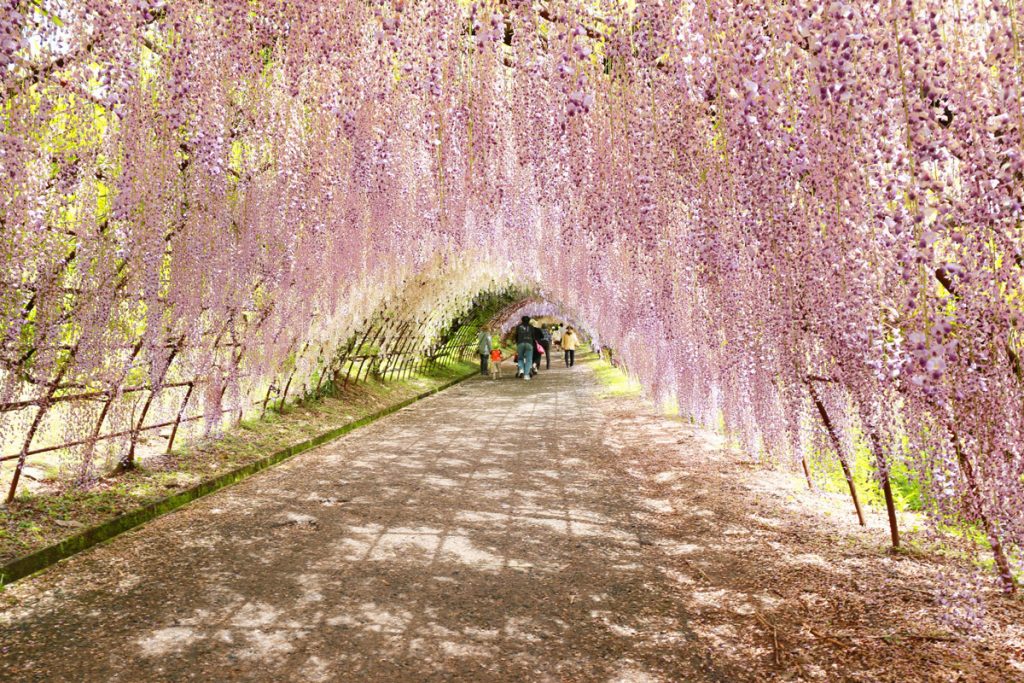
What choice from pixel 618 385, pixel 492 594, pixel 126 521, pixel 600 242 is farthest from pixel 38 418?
pixel 618 385

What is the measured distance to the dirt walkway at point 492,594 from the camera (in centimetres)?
305

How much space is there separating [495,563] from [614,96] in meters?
3.32

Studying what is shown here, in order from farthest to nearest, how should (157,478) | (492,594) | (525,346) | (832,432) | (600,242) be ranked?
(525,346) < (600,242) < (157,478) < (832,432) < (492,594)

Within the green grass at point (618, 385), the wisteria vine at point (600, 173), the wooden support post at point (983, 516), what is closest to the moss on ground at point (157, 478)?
the wisteria vine at point (600, 173)

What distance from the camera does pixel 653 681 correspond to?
290 centimetres

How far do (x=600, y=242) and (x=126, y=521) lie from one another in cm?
521

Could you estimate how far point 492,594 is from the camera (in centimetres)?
394

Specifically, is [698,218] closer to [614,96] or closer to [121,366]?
[614,96]

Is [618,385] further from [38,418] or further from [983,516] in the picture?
[983,516]

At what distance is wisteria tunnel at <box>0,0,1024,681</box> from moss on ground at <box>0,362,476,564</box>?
2.0 inches

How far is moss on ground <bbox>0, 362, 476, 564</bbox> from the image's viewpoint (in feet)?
15.8

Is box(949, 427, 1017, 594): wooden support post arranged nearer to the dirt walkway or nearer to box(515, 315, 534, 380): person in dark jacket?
the dirt walkway

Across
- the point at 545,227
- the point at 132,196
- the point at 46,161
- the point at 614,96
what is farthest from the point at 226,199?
the point at 545,227

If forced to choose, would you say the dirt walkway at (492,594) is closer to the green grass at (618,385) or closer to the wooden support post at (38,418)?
the wooden support post at (38,418)
